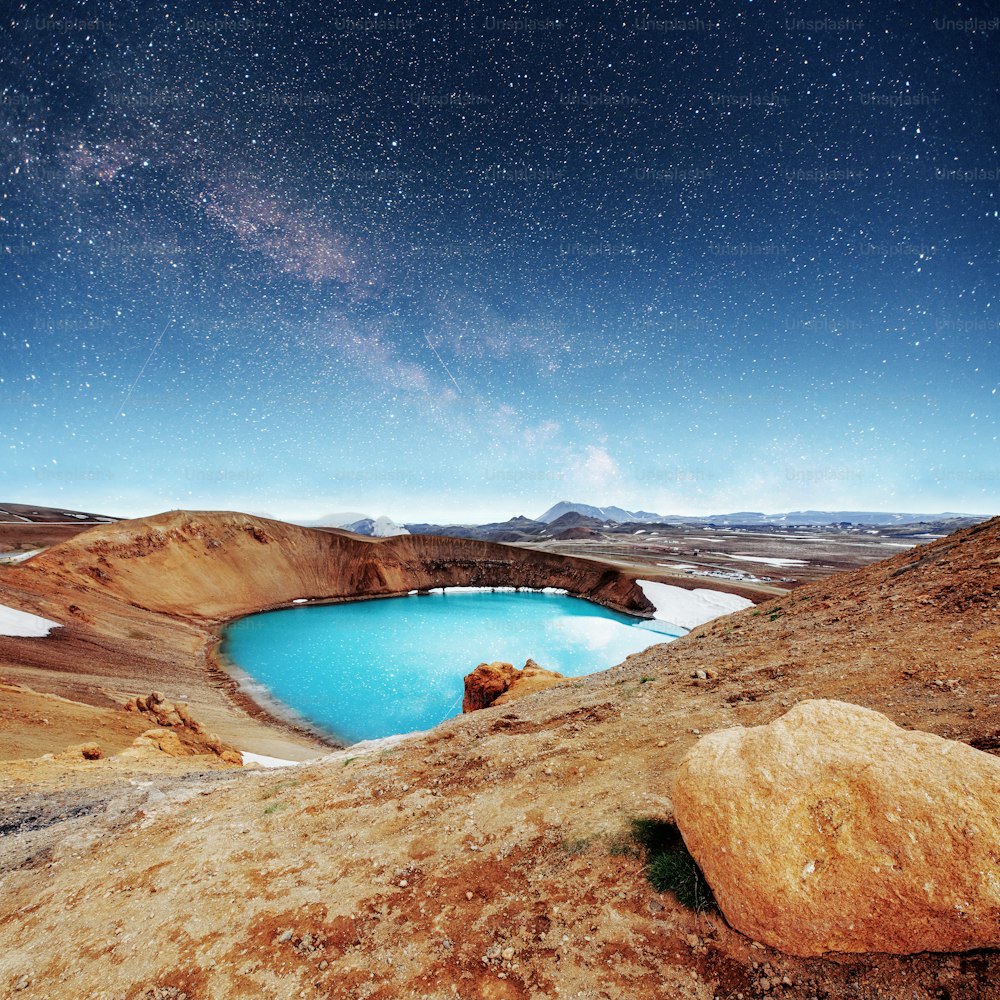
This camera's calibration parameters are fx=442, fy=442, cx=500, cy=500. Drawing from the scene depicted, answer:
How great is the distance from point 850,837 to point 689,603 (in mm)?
58822

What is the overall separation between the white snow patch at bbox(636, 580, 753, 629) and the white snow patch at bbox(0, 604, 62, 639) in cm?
5711

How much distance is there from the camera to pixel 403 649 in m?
43.9

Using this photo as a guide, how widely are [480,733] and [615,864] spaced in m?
5.23

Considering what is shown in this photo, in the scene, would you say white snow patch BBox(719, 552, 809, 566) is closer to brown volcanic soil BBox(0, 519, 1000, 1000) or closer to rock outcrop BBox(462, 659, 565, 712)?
rock outcrop BBox(462, 659, 565, 712)

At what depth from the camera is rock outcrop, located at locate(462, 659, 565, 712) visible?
700 inches

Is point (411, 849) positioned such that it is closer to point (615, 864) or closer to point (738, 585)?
point (615, 864)

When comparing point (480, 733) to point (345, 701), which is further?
point (345, 701)

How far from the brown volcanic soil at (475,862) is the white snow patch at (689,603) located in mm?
47747

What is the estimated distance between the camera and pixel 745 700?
26.1ft

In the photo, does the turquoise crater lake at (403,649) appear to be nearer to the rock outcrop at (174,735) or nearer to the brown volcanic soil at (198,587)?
the brown volcanic soil at (198,587)

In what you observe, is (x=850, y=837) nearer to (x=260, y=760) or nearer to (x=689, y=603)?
(x=260, y=760)

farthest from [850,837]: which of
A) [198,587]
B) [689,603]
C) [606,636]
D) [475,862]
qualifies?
[198,587]

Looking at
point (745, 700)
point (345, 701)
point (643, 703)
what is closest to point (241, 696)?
point (345, 701)

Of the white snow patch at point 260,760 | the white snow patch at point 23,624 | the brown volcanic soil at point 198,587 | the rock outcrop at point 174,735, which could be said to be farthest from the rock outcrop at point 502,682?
the white snow patch at point 23,624
